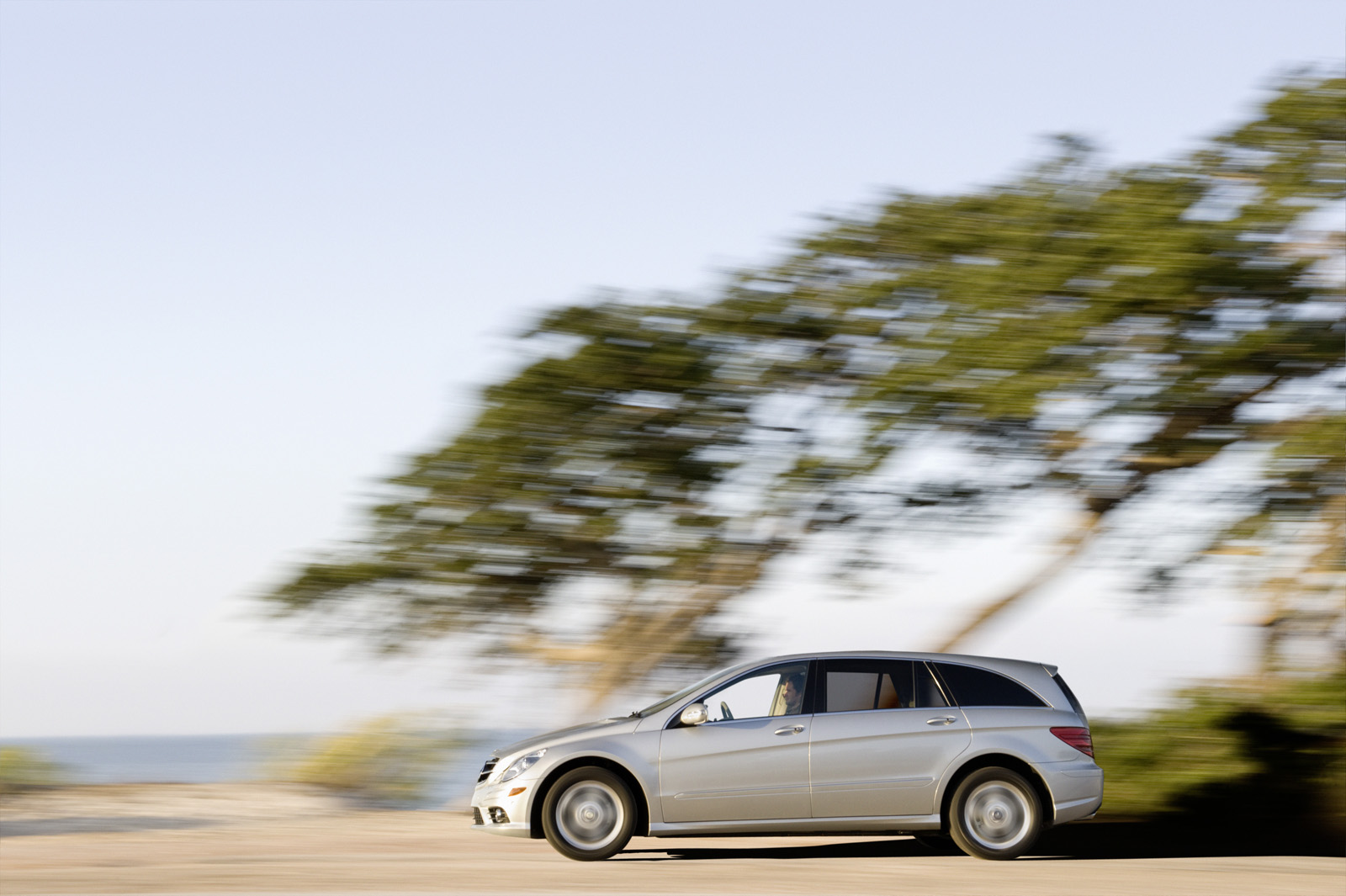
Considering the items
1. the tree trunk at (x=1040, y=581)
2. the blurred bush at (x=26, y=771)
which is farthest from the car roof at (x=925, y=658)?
the blurred bush at (x=26, y=771)

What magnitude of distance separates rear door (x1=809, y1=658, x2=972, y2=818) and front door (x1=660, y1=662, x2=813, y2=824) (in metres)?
0.13

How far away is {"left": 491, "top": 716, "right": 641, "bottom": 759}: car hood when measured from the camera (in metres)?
10.4

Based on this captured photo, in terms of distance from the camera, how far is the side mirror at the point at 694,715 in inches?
408

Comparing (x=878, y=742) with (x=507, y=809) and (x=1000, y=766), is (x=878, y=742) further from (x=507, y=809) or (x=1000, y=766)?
(x=507, y=809)

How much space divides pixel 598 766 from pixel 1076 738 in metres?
3.56

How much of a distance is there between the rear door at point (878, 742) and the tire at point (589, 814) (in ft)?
4.62

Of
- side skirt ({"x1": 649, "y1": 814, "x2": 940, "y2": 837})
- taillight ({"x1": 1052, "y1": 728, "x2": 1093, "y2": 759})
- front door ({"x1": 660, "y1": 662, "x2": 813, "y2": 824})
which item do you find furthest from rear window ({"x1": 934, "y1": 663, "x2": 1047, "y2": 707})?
front door ({"x1": 660, "y1": 662, "x2": 813, "y2": 824})

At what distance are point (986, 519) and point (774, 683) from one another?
7.28m

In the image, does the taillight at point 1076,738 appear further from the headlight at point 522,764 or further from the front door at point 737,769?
the headlight at point 522,764

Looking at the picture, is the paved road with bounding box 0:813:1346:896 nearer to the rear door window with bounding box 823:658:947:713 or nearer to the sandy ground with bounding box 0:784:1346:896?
the sandy ground with bounding box 0:784:1346:896

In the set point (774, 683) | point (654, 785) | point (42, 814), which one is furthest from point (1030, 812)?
point (42, 814)

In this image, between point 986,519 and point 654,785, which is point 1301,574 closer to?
point 986,519

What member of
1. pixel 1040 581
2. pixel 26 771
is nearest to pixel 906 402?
pixel 1040 581

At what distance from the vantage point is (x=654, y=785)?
33.6 ft
